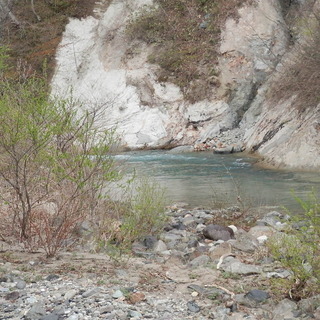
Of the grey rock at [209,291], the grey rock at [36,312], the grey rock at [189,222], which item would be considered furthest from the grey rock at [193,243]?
the grey rock at [36,312]

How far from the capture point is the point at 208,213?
26.2 feet

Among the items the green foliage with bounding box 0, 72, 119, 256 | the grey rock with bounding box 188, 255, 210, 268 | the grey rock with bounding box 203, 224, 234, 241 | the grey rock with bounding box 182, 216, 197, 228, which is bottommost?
the grey rock with bounding box 182, 216, 197, 228

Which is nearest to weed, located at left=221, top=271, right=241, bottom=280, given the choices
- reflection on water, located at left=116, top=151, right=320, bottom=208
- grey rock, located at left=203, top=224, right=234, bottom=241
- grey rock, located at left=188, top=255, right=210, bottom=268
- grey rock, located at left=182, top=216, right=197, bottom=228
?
grey rock, located at left=188, top=255, right=210, bottom=268

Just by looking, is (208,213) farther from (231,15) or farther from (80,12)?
(80,12)

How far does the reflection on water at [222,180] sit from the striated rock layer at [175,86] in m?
2.01

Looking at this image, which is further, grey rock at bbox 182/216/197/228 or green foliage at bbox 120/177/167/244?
grey rock at bbox 182/216/197/228

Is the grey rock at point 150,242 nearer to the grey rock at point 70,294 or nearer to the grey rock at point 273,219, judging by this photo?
the grey rock at point 273,219

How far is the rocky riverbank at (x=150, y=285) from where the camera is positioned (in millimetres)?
3301

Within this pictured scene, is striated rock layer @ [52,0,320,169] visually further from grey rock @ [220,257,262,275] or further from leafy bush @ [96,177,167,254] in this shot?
grey rock @ [220,257,262,275]

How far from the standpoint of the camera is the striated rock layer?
1884 cm

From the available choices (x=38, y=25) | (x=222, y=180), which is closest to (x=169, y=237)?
(x=222, y=180)

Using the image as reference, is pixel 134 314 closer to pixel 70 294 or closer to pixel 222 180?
pixel 70 294

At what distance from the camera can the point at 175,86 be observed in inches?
847

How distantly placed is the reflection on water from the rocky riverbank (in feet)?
9.38
